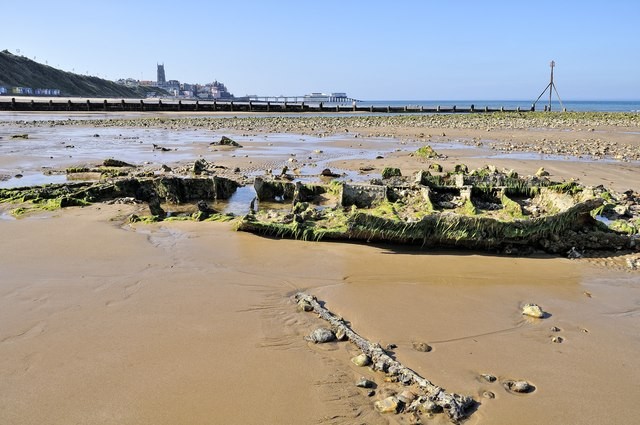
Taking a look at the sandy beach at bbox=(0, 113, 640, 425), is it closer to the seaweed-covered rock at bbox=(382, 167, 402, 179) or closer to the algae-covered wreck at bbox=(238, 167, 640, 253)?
the algae-covered wreck at bbox=(238, 167, 640, 253)

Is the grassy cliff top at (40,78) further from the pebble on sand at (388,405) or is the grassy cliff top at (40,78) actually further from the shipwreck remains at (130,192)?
the pebble on sand at (388,405)

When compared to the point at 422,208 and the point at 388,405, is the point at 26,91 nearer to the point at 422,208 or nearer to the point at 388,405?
the point at 422,208

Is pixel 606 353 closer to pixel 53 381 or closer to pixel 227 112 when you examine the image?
pixel 53 381

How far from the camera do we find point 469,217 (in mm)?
6664

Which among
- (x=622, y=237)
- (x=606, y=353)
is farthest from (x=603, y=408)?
(x=622, y=237)

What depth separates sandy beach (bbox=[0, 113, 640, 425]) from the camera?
3.33 m

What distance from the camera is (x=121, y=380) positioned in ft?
11.6

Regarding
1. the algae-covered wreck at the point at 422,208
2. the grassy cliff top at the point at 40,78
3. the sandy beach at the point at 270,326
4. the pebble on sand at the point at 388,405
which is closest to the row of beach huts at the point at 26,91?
the grassy cliff top at the point at 40,78

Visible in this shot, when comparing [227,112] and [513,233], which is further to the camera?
[227,112]

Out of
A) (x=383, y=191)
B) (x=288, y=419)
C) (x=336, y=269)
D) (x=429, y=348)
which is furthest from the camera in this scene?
(x=383, y=191)

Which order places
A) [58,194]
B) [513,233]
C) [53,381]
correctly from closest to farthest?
[53,381] → [513,233] → [58,194]

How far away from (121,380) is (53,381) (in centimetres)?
50

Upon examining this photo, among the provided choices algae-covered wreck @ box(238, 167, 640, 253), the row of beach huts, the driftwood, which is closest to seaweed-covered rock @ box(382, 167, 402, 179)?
algae-covered wreck @ box(238, 167, 640, 253)

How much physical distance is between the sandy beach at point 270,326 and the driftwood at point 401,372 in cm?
10
